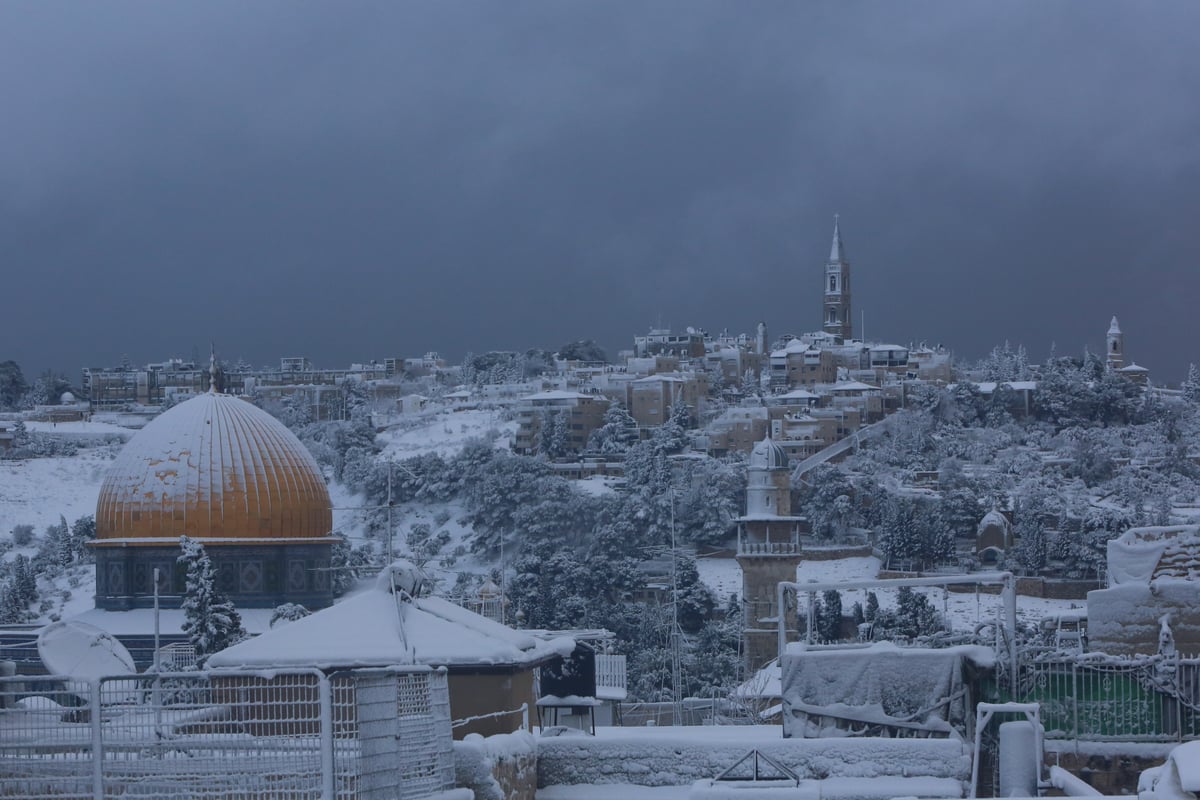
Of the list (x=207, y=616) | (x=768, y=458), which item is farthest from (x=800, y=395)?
(x=207, y=616)

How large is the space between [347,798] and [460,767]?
1.17m

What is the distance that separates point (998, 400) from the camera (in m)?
90.0

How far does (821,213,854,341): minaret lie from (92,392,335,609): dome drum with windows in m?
91.9

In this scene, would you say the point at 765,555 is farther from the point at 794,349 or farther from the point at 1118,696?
the point at 794,349

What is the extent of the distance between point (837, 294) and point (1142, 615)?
11064 cm

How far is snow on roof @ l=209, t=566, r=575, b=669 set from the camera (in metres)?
8.11

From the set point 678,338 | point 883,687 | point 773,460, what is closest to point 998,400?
point 678,338

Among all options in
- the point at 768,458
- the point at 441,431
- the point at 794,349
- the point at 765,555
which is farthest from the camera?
the point at 794,349

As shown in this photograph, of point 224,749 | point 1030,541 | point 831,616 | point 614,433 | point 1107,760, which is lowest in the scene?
point 831,616

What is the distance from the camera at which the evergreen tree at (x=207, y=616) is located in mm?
21984

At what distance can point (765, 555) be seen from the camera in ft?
144

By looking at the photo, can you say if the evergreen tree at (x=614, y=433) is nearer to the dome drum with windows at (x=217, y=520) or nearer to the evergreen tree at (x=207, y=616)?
the dome drum with windows at (x=217, y=520)

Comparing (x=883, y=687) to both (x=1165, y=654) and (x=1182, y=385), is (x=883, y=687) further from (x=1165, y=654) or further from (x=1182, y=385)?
(x=1182, y=385)

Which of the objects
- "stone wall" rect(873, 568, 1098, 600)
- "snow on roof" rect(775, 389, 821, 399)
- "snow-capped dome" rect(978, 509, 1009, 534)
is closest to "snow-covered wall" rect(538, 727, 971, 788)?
"stone wall" rect(873, 568, 1098, 600)
